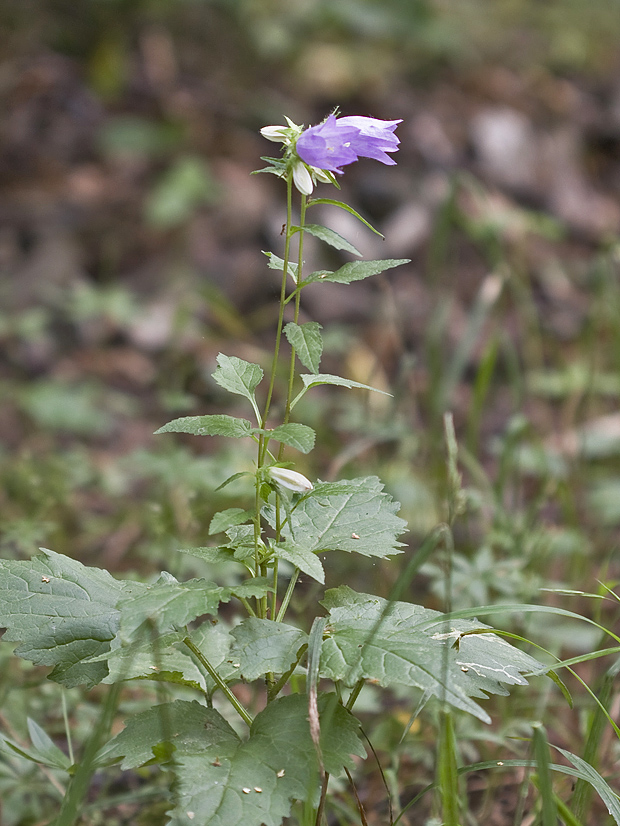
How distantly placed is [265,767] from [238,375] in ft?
1.73

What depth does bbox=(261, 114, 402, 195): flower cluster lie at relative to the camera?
1.05 metres

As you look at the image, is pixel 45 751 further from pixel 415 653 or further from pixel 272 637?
pixel 415 653

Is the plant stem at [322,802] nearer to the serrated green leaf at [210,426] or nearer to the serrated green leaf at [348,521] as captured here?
the serrated green leaf at [348,521]

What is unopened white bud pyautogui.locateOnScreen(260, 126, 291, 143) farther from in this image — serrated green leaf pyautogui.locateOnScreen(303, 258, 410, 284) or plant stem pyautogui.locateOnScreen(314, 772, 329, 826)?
plant stem pyautogui.locateOnScreen(314, 772, 329, 826)

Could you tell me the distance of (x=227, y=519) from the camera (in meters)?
1.05

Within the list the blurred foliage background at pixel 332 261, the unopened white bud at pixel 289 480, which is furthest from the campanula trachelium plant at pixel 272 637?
the blurred foliage background at pixel 332 261

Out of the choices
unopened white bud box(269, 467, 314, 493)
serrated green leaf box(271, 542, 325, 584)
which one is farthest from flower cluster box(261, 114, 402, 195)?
serrated green leaf box(271, 542, 325, 584)

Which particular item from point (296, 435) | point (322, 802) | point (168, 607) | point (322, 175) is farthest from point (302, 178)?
point (322, 802)

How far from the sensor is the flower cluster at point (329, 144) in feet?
3.45

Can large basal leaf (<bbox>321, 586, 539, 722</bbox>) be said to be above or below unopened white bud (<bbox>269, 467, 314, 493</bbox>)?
below

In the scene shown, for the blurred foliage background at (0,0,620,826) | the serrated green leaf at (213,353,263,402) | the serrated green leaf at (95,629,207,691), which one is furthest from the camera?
the blurred foliage background at (0,0,620,826)

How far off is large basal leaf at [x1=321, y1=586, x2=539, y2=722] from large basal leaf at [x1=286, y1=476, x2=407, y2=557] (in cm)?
8

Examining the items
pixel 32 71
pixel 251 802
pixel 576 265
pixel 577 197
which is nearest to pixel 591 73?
pixel 577 197

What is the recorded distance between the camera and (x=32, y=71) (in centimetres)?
488
